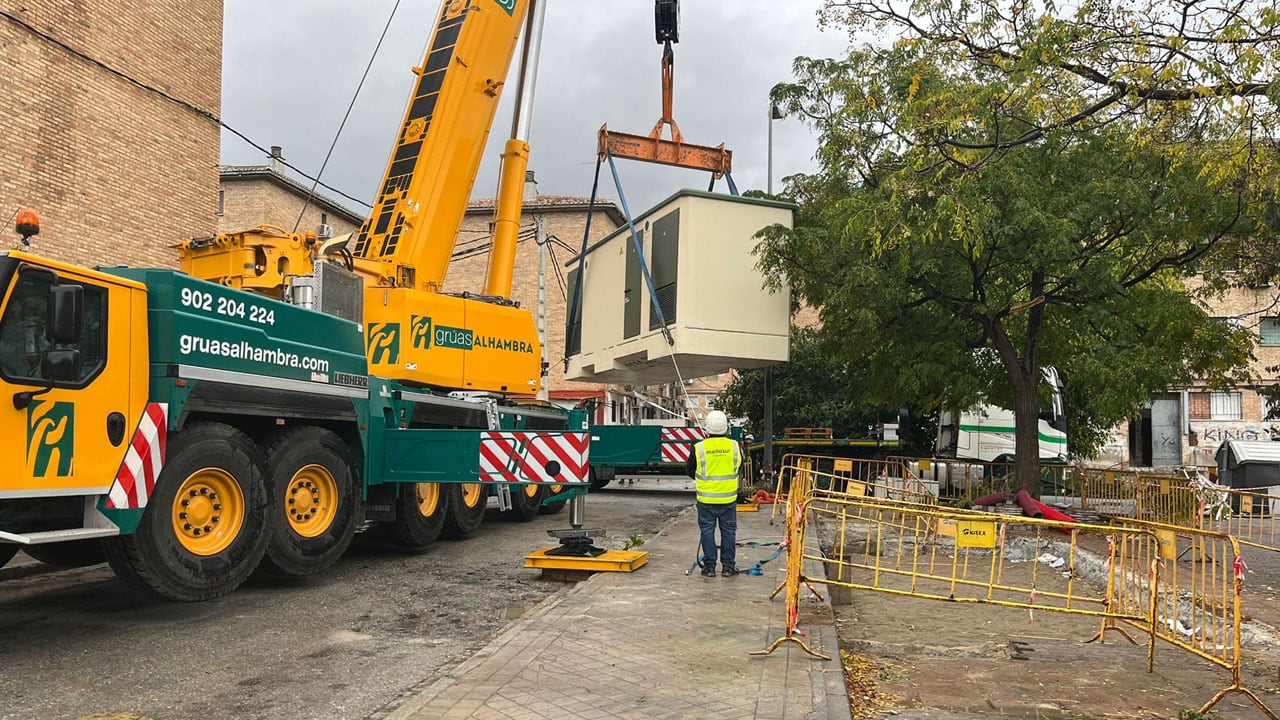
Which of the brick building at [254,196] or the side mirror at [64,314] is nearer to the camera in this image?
the side mirror at [64,314]

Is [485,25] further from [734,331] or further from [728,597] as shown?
[728,597]

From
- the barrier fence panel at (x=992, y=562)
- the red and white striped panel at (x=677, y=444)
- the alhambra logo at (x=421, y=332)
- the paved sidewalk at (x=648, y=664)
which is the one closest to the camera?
the paved sidewalk at (x=648, y=664)

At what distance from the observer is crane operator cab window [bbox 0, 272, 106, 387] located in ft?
19.8

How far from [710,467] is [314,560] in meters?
3.66

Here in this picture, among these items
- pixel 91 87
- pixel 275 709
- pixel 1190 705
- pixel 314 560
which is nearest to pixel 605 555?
pixel 314 560

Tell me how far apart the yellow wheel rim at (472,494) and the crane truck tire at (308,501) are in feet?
10.6

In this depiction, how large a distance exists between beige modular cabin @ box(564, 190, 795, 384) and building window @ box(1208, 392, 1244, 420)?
30903 mm

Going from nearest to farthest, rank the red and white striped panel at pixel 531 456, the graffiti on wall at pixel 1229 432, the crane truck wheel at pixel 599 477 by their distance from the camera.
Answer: the red and white striped panel at pixel 531 456, the crane truck wheel at pixel 599 477, the graffiti on wall at pixel 1229 432

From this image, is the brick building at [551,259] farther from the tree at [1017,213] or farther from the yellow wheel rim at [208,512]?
the yellow wheel rim at [208,512]

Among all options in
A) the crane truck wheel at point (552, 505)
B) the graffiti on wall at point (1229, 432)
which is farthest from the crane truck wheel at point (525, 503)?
the graffiti on wall at point (1229, 432)

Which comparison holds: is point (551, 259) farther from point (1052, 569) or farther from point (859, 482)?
point (1052, 569)

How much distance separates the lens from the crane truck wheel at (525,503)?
14594 mm

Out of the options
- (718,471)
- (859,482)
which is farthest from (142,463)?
(859,482)

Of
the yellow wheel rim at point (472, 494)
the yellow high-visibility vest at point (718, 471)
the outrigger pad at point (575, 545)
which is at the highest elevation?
the yellow high-visibility vest at point (718, 471)
